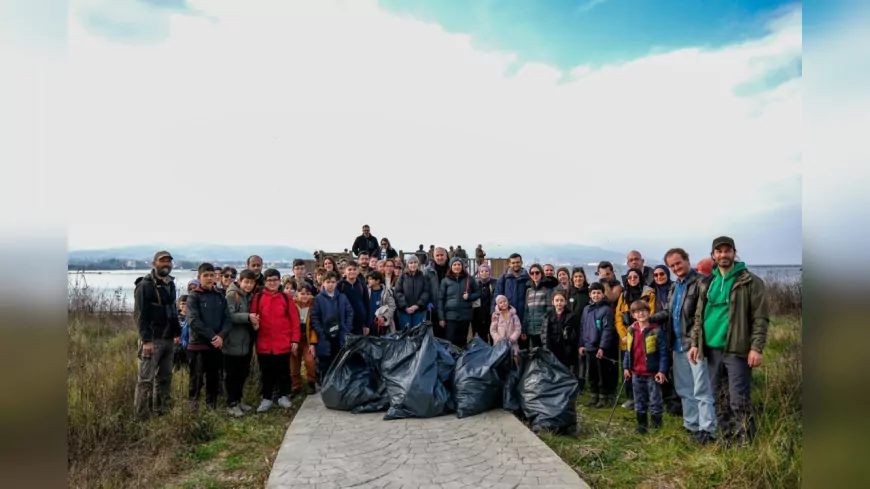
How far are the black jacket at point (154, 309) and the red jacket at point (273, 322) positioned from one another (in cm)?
90

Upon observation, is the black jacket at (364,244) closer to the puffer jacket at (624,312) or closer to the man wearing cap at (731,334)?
the puffer jacket at (624,312)

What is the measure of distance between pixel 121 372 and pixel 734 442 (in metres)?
6.16

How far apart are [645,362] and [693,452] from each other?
3.05 ft

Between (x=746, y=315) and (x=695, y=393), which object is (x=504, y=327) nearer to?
(x=695, y=393)

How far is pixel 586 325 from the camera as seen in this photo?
6.61m

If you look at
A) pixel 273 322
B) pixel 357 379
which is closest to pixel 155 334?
pixel 273 322

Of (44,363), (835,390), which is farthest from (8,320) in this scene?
(835,390)

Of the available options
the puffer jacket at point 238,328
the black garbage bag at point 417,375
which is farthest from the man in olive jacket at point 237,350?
the black garbage bag at point 417,375

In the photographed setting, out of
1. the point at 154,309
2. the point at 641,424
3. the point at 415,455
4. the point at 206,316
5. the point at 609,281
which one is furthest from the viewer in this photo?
the point at 609,281

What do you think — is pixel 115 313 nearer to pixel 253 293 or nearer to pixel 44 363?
pixel 253 293

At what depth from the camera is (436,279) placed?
7688mm

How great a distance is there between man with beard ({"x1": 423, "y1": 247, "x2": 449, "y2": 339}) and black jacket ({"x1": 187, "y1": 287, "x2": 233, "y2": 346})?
2.90 meters

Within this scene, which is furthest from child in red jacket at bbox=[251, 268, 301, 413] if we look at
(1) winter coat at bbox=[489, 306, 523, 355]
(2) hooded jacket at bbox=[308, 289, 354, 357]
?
(1) winter coat at bbox=[489, 306, 523, 355]

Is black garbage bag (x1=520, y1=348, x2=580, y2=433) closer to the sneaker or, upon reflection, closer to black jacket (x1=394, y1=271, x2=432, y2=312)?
black jacket (x1=394, y1=271, x2=432, y2=312)
